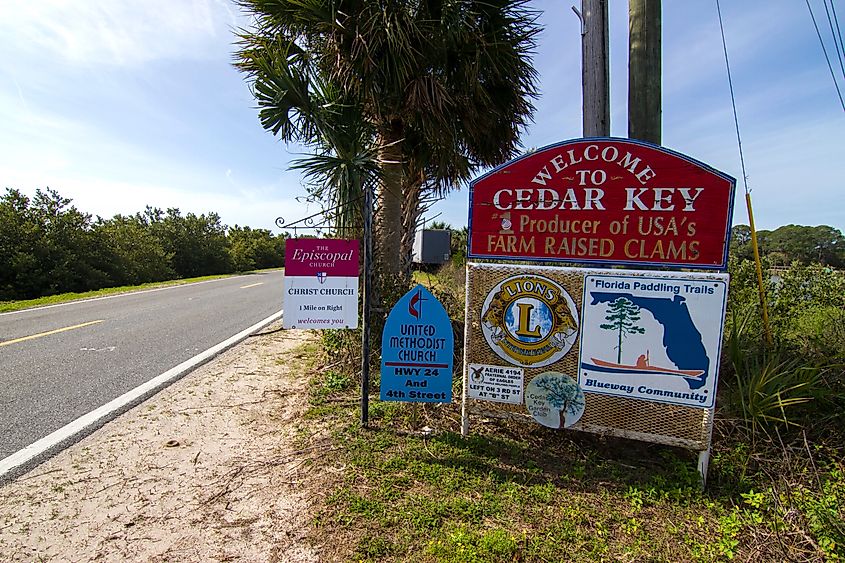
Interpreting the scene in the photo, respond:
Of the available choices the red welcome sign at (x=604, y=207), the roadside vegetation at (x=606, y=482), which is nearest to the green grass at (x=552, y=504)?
the roadside vegetation at (x=606, y=482)

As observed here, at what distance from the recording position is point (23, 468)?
2828 mm

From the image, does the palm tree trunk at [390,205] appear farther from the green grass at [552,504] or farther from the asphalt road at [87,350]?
Result: the asphalt road at [87,350]

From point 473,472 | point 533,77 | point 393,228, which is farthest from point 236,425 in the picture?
point 533,77

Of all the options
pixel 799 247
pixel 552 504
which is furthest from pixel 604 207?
pixel 799 247

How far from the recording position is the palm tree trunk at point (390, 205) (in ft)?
17.2

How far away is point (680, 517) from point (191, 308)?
10.8 m

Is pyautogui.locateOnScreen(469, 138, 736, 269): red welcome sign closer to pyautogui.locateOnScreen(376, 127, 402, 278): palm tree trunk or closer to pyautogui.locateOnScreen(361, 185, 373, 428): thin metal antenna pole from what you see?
pyautogui.locateOnScreen(361, 185, 373, 428): thin metal antenna pole

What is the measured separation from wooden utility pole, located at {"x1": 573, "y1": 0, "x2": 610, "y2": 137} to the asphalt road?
5.56 meters

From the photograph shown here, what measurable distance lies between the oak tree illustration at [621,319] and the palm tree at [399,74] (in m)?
2.86

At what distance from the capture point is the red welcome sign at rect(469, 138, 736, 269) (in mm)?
2773

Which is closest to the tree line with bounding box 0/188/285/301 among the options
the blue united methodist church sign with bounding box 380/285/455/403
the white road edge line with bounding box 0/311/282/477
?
the white road edge line with bounding box 0/311/282/477

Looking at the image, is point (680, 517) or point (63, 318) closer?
point (680, 517)

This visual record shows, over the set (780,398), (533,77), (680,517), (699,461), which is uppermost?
(533,77)

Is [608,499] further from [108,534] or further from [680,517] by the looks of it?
[108,534]
